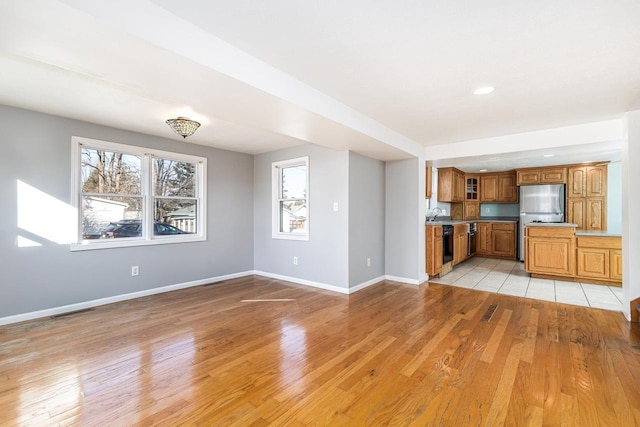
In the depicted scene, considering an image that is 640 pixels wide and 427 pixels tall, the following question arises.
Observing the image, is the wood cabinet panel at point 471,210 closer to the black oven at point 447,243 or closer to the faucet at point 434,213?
the faucet at point 434,213

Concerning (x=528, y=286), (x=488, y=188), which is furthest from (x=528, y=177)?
(x=528, y=286)

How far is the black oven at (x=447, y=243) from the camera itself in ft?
17.3

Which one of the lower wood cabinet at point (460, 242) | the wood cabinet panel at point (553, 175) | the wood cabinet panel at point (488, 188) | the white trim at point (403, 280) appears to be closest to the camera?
the white trim at point (403, 280)

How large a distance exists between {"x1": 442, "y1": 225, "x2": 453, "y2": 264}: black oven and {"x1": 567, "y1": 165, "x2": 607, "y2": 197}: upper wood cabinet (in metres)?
3.13

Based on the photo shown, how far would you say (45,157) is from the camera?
337 cm

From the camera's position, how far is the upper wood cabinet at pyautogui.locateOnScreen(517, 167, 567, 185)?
6484 mm

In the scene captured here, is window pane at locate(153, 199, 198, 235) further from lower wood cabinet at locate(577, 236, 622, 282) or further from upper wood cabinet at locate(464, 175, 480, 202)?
upper wood cabinet at locate(464, 175, 480, 202)

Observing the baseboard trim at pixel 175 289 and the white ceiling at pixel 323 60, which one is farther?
the baseboard trim at pixel 175 289

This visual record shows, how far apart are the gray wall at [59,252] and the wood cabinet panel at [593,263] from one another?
19.7ft

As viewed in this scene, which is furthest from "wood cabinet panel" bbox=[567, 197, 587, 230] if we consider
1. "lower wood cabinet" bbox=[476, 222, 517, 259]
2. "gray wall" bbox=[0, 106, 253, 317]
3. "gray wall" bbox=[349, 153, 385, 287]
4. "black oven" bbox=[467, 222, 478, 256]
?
"gray wall" bbox=[0, 106, 253, 317]

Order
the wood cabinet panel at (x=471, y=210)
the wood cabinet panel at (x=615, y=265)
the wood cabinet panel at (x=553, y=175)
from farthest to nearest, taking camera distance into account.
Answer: the wood cabinet panel at (x=471, y=210)
the wood cabinet panel at (x=553, y=175)
the wood cabinet panel at (x=615, y=265)

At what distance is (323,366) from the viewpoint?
7.46 ft

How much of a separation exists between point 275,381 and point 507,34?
2.72 m

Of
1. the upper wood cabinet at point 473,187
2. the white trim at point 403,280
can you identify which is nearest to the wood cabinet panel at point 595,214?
the upper wood cabinet at point 473,187
